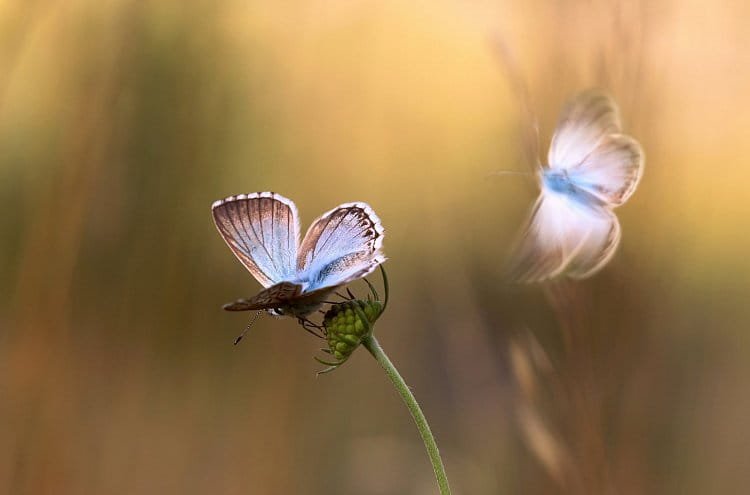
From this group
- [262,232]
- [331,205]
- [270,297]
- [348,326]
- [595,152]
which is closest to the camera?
[270,297]

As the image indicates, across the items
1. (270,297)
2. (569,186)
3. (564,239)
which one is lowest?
(270,297)

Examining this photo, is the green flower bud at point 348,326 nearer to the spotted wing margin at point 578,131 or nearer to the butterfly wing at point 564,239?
the butterfly wing at point 564,239

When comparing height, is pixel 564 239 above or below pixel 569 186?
below

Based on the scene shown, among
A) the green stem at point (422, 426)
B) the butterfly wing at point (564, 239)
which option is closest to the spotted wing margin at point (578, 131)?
the butterfly wing at point (564, 239)

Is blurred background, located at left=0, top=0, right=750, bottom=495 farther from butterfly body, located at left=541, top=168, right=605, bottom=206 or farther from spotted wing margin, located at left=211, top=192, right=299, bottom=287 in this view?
spotted wing margin, located at left=211, top=192, right=299, bottom=287

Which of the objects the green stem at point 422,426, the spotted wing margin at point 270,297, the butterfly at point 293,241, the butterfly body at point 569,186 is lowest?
the green stem at point 422,426

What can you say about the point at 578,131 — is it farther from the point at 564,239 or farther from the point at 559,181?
the point at 564,239

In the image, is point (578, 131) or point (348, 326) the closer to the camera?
point (348, 326)

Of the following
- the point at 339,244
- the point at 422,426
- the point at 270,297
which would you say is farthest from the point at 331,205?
the point at 422,426
